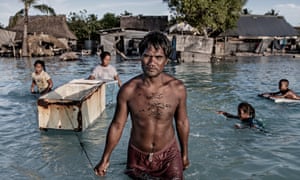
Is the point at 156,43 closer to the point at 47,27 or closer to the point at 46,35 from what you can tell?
the point at 46,35

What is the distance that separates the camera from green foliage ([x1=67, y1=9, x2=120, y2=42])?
47500 mm

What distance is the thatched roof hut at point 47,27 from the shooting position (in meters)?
41.1

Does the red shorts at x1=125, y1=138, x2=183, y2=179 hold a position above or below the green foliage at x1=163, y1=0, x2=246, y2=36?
below

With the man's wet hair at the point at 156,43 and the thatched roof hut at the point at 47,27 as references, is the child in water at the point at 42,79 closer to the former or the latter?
the man's wet hair at the point at 156,43

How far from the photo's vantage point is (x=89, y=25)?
47.8 metres

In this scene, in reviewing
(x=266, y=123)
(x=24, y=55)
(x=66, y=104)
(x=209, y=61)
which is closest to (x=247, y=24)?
(x=209, y=61)

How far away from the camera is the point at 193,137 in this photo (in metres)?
6.25

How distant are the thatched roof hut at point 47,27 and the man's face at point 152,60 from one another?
1555 inches

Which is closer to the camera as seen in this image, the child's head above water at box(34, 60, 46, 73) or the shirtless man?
the shirtless man

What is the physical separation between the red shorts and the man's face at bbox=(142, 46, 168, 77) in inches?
29.3

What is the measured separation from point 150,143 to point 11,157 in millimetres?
3145

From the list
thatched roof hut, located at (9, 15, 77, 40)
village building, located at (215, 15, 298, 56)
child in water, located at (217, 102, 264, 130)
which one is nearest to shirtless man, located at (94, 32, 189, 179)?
child in water, located at (217, 102, 264, 130)

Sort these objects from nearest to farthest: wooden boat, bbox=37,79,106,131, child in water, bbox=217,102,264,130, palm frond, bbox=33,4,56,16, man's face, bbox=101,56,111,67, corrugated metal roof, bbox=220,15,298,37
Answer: wooden boat, bbox=37,79,106,131
child in water, bbox=217,102,264,130
man's face, bbox=101,56,111,67
palm frond, bbox=33,4,56,16
corrugated metal roof, bbox=220,15,298,37

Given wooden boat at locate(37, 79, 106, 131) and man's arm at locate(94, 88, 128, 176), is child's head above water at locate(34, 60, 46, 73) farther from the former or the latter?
man's arm at locate(94, 88, 128, 176)
